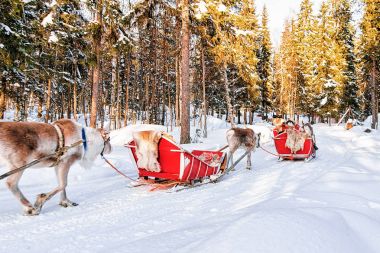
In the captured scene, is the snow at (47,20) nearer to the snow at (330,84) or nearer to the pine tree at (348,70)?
the pine tree at (348,70)

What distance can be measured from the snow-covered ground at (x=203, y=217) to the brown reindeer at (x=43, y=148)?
0.30m

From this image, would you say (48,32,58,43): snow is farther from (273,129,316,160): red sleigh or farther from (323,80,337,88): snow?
(323,80,337,88): snow

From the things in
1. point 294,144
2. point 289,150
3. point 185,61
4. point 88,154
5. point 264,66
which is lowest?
point 289,150

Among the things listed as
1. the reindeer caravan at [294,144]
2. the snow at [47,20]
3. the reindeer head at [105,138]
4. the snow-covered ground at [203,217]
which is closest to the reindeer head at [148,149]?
the snow-covered ground at [203,217]

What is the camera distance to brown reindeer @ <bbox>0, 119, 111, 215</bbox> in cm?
514

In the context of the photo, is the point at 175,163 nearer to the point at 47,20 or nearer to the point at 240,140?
the point at 240,140

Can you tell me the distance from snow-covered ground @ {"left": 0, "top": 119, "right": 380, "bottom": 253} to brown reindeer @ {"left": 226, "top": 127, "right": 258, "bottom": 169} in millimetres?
1711

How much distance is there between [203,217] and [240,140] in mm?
5745

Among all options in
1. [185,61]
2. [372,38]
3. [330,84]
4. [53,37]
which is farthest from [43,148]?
[330,84]

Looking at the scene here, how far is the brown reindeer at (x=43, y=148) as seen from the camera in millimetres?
5137

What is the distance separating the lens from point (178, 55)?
21.0 metres

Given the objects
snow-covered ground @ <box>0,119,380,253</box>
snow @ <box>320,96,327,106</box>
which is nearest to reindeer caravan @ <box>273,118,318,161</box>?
snow-covered ground @ <box>0,119,380,253</box>

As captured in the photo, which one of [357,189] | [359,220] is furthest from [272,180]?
[359,220]

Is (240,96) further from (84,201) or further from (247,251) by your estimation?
(247,251)
